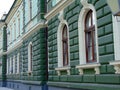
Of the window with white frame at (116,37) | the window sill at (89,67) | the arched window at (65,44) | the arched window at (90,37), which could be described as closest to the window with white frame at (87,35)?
the arched window at (90,37)

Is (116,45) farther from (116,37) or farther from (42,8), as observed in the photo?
(42,8)

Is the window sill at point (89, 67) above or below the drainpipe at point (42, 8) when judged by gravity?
below

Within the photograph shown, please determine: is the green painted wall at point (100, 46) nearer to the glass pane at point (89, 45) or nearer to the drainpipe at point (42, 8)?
the glass pane at point (89, 45)

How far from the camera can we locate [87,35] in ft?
37.9

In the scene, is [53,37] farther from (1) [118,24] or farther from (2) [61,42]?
(1) [118,24]

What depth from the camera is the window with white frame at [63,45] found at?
1399 centimetres

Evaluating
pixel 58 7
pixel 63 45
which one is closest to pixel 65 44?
pixel 63 45

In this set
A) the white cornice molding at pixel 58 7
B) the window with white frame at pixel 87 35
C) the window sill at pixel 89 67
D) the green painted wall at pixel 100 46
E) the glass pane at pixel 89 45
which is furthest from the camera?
the white cornice molding at pixel 58 7

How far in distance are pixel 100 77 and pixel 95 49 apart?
1321mm

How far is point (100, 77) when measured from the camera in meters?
9.83

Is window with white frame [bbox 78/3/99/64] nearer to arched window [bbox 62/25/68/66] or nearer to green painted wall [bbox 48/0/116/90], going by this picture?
A: green painted wall [bbox 48/0/116/90]

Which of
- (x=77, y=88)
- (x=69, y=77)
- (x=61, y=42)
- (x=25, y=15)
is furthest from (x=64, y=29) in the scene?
(x=25, y=15)

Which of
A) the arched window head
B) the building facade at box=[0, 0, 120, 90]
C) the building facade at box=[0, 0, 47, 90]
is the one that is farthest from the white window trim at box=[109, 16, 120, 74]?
the building facade at box=[0, 0, 47, 90]

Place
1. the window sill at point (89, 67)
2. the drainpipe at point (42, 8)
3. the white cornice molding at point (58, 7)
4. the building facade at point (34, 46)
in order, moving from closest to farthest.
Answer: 1. the window sill at point (89, 67)
2. the white cornice molding at point (58, 7)
3. the building facade at point (34, 46)
4. the drainpipe at point (42, 8)
